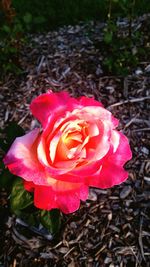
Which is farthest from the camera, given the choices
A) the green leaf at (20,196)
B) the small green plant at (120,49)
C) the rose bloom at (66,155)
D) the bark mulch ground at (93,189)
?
the small green plant at (120,49)

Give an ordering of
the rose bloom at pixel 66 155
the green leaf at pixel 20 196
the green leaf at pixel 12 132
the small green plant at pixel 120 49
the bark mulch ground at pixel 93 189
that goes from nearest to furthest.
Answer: the rose bloom at pixel 66 155 → the green leaf at pixel 20 196 → the green leaf at pixel 12 132 → the bark mulch ground at pixel 93 189 → the small green plant at pixel 120 49

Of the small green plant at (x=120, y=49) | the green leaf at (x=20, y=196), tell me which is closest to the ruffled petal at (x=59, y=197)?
the green leaf at (x=20, y=196)

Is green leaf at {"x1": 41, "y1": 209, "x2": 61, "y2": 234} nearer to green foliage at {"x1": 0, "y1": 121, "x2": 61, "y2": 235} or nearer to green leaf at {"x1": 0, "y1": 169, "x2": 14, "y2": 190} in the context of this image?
green foliage at {"x1": 0, "y1": 121, "x2": 61, "y2": 235}

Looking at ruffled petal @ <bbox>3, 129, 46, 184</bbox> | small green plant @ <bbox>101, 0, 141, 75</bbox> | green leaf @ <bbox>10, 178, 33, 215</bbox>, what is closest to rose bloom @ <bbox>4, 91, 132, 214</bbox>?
ruffled petal @ <bbox>3, 129, 46, 184</bbox>

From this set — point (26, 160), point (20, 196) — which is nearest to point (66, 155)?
point (26, 160)

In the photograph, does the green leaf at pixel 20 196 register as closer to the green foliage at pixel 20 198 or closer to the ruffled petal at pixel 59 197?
the green foliage at pixel 20 198

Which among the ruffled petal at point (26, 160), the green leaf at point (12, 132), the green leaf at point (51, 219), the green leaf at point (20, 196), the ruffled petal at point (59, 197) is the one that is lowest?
the green leaf at point (51, 219)
